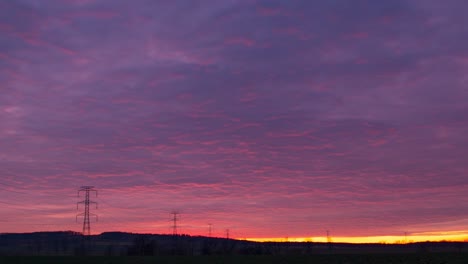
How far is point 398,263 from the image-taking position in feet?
238

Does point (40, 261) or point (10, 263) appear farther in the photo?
point (40, 261)

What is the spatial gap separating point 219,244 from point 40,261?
2484 inches

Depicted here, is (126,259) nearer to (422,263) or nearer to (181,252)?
(181,252)

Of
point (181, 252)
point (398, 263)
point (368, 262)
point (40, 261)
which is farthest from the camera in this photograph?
point (181, 252)

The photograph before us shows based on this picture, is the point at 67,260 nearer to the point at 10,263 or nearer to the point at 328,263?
the point at 10,263

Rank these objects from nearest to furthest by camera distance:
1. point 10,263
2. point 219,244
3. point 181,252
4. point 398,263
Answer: point 398,263 → point 10,263 → point 181,252 → point 219,244

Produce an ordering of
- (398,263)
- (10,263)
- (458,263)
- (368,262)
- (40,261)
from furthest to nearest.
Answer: (40,261)
(10,263)
(368,262)
(398,263)
(458,263)

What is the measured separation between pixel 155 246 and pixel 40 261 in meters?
47.5

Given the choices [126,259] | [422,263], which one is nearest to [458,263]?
[422,263]

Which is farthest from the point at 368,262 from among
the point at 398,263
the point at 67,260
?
the point at 67,260

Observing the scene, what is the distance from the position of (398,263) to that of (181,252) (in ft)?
273

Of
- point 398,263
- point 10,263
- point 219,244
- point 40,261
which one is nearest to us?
point 398,263

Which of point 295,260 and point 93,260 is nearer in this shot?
point 295,260

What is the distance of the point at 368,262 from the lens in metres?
77.5
